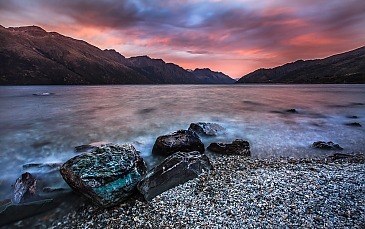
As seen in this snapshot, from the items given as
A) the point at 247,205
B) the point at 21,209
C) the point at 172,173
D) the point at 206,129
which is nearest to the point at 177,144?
the point at 172,173

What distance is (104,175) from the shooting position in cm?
799

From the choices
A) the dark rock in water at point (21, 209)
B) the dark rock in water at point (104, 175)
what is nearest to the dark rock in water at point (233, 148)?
the dark rock in water at point (104, 175)

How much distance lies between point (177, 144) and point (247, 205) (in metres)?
6.05

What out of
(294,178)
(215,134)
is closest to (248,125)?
(215,134)

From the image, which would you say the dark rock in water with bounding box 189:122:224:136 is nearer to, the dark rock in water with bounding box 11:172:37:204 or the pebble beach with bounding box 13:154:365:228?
the pebble beach with bounding box 13:154:365:228

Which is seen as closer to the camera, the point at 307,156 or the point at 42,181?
the point at 42,181

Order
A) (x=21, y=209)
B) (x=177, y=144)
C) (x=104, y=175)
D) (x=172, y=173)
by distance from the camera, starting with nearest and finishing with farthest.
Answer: (x=21, y=209)
(x=104, y=175)
(x=172, y=173)
(x=177, y=144)

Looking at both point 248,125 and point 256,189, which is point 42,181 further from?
point 248,125

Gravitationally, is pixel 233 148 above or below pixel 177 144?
below

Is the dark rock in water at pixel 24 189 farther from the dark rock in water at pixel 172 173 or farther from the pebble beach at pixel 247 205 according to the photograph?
the dark rock in water at pixel 172 173

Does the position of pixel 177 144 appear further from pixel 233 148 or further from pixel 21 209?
pixel 21 209

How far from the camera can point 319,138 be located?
16250 mm

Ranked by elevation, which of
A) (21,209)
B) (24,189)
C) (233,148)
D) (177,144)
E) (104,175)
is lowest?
(21,209)

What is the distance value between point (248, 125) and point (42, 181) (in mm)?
16646
